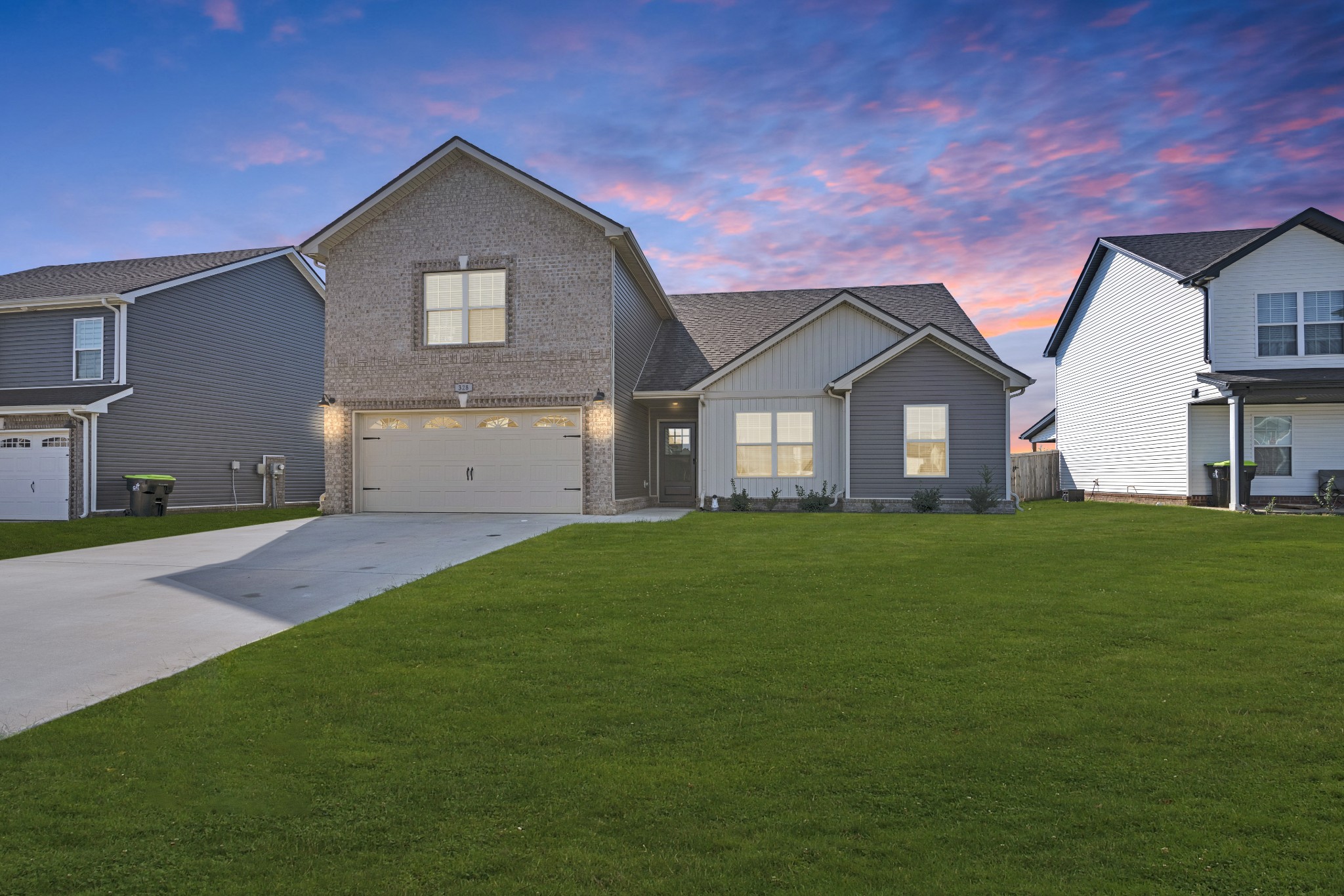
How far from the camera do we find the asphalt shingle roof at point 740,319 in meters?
20.4

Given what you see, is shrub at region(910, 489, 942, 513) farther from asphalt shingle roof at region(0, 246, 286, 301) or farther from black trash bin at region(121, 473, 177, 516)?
asphalt shingle roof at region(0, 246, 286, 301)

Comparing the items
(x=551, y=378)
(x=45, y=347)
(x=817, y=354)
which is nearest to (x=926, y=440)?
(x=817, y=354)

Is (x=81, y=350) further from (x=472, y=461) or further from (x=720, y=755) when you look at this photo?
(x=720, y=755)

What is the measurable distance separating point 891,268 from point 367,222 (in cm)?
1816

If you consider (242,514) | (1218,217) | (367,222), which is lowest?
(242,514)

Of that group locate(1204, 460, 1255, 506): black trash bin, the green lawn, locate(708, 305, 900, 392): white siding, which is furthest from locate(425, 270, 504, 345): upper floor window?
locate(1204, 460, 1255, 506): black trash bin

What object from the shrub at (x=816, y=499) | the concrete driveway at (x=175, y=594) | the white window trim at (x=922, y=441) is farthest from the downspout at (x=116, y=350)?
the white window trim at (x=922, y=441)

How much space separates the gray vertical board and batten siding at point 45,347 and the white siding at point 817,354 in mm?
16396

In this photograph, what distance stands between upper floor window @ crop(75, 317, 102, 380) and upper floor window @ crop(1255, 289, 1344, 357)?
30.6m

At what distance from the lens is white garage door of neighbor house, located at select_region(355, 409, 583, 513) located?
1736 cm

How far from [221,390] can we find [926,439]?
69.2 ft

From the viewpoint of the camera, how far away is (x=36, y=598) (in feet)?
24.6

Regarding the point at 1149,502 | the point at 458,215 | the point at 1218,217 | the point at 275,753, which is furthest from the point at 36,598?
the point at 1218,217

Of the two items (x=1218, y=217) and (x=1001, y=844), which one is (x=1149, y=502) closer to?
(x=1218, y=217)
